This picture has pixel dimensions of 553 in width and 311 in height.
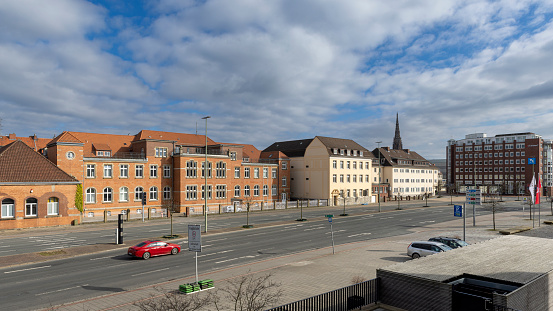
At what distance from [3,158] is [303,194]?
56.4m

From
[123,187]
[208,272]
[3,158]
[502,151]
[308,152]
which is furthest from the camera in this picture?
[502,151]

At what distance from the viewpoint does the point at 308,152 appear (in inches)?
3243

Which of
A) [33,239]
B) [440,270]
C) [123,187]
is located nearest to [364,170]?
[123,187]

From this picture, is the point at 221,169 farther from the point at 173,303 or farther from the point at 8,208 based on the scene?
the point at 173,303

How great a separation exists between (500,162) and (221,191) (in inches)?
4574

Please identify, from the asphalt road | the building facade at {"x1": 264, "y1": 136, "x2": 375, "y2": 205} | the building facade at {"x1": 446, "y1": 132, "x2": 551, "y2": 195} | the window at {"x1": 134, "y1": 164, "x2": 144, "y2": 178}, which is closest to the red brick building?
the window at {"x1": 134, "y1": 164, "x2": 144, "y2": 178}

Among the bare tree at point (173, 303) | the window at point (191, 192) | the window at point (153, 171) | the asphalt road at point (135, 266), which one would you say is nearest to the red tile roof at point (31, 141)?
the window at point (153, 171)

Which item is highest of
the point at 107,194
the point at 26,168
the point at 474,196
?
the point at 26,168

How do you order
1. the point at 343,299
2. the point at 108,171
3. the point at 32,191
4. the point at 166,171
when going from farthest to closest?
1. the point at 166,171
2. the point at 108,171
3. the point at 32,191
4. the point at 343,299

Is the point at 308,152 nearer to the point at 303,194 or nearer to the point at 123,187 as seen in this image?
the point at 303,194

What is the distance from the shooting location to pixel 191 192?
202 ft

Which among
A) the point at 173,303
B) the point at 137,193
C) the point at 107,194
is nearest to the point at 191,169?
the point at 137,193

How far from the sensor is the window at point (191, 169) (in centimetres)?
6119

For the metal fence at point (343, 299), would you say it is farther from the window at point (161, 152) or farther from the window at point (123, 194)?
the window at point (161, 152)
